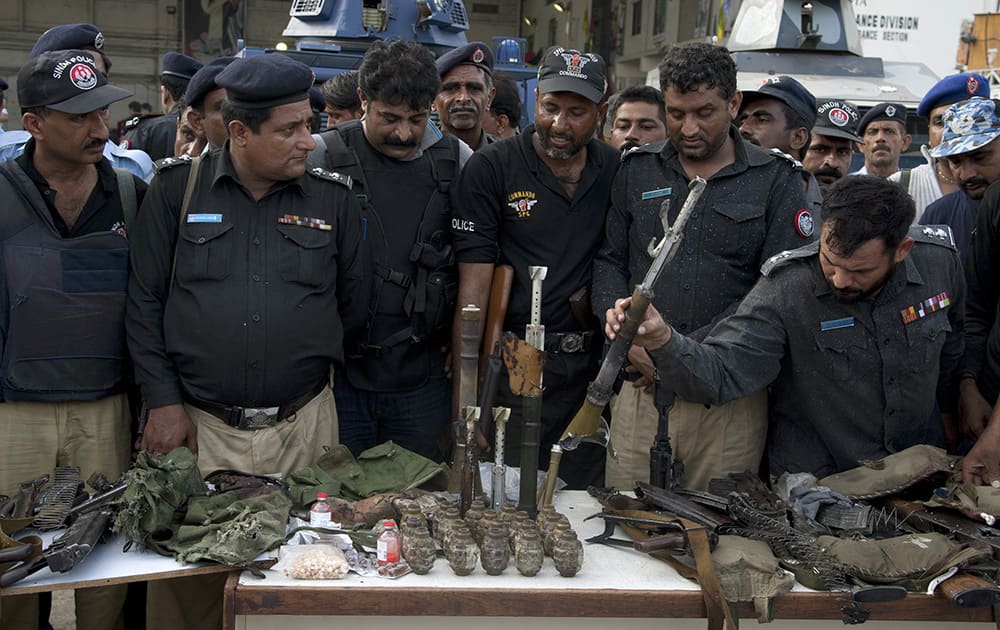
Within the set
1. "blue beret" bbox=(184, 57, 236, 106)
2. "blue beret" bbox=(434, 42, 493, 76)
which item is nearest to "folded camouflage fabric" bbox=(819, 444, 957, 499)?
"blue beret" bbox=(434, 42, 493, 76)

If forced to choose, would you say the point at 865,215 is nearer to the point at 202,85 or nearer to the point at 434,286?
the point at 434,286

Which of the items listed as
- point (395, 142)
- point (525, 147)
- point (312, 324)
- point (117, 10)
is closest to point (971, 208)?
point (525, 147)

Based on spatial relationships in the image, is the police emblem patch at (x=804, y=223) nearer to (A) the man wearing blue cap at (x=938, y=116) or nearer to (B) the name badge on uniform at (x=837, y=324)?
(B) the name badge on uniform at (x=837, y=324)

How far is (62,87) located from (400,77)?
3.85 ft

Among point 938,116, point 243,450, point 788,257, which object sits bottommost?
point 243,450

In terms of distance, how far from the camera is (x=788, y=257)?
3.37m

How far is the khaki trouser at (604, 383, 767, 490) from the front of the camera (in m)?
3.63

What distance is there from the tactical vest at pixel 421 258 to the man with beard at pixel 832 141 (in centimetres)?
220

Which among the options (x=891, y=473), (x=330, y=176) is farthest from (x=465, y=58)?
(x=891, y=473)

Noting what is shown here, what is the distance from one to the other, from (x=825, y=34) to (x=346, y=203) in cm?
945

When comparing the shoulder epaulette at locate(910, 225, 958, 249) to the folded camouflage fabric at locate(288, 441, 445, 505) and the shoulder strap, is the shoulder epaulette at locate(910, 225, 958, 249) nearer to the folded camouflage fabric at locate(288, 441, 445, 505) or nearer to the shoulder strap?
the folded camouflage fabric at locate(288, 441, 445, 505)

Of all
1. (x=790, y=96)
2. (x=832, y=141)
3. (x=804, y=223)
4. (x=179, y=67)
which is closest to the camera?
(x=804, y=223)

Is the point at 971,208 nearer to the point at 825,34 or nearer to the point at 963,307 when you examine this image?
the point at 963,307

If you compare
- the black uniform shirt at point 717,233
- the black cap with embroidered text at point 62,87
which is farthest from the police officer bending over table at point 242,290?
the black uniform shirt at point 717,233
